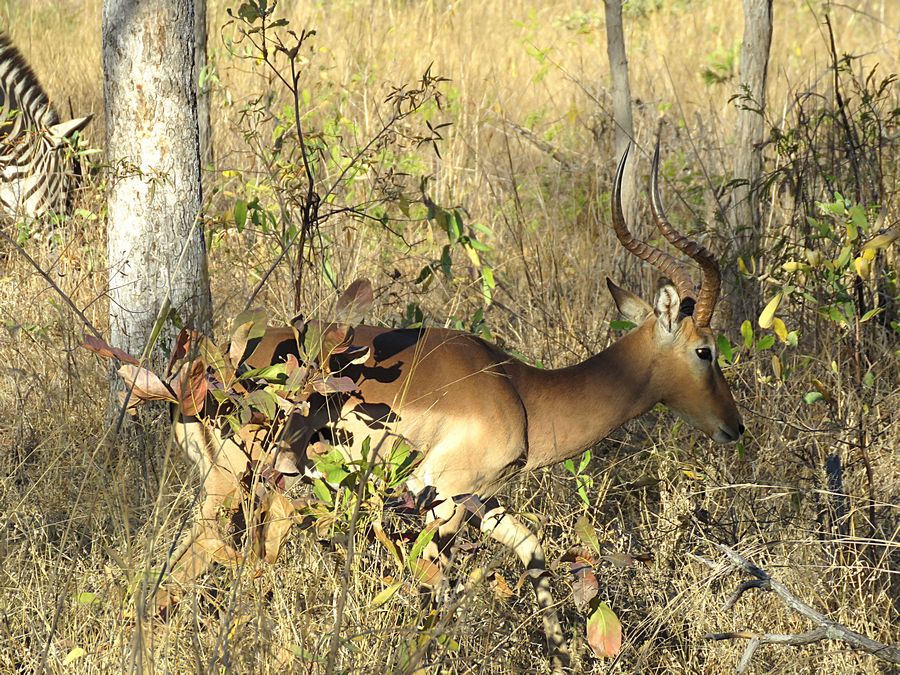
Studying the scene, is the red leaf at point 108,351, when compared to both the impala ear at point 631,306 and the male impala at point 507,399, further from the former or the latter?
the impala ear at point 631,306

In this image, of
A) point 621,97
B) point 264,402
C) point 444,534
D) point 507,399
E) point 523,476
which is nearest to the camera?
point 264,402

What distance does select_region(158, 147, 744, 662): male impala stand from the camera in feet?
10.7

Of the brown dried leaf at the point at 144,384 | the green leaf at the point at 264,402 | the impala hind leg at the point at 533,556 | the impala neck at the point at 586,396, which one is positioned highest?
the brown dried leaf at the point at 144,384

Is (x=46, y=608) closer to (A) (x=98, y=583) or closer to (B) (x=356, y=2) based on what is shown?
(A) (x=98, y=583)

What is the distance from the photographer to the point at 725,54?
9234 mm

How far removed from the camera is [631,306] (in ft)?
12.5

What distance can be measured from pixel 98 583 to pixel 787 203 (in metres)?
3.72

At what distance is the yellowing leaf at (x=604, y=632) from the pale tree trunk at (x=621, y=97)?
2615 millimetres

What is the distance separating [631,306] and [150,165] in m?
1.79

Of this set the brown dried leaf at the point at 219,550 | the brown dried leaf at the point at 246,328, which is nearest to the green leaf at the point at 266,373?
the brown dried leaf at the point at 246,328

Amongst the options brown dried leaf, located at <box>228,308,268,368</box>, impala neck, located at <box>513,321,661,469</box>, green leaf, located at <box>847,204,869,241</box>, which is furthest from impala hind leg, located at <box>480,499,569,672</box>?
green leaf, located at <box>847,204,869,241</box>

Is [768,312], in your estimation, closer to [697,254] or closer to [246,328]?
[697,254]

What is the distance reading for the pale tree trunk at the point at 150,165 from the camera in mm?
3791

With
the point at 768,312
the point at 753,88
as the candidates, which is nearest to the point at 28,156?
the point at 753,88
